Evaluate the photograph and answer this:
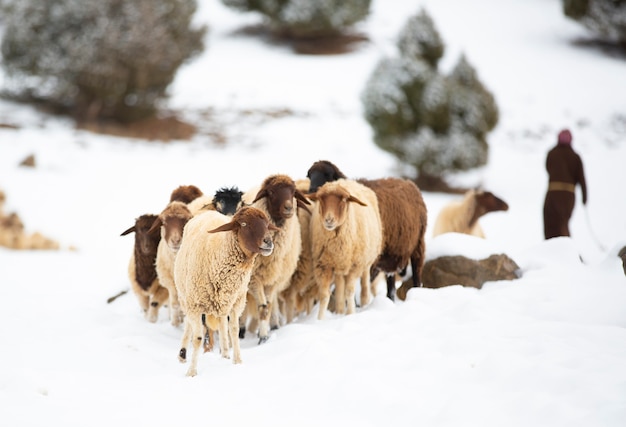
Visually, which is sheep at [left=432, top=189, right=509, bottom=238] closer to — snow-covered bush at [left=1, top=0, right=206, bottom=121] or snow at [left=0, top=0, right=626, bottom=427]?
snow at [left=0, top=0, right=626, bottom=427]

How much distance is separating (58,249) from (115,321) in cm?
491

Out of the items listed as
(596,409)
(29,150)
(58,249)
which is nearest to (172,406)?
(596,409)

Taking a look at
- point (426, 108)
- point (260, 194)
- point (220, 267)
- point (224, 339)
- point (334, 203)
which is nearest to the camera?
point (220, 267)

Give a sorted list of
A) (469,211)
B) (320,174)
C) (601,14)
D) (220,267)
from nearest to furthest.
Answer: (220,267) < (320,174) < (469,211) < (601,14)

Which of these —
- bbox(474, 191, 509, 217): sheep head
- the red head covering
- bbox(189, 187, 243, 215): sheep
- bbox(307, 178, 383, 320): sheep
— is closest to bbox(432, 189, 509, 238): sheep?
bbox(474, 191, 509, 217): sheep head

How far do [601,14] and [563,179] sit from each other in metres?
19.3

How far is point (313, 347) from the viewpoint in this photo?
5.95 metres

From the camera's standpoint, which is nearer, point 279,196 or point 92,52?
point 279,196

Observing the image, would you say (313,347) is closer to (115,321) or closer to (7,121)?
(115,321)

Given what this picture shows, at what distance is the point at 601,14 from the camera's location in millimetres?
26203

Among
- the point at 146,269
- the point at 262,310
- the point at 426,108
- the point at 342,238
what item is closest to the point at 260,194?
the point at 342,238

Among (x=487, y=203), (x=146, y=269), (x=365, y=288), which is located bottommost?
(x=365, y=288)

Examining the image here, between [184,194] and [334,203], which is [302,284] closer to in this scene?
[334,203]

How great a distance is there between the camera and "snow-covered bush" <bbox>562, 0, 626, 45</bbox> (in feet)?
84.9
